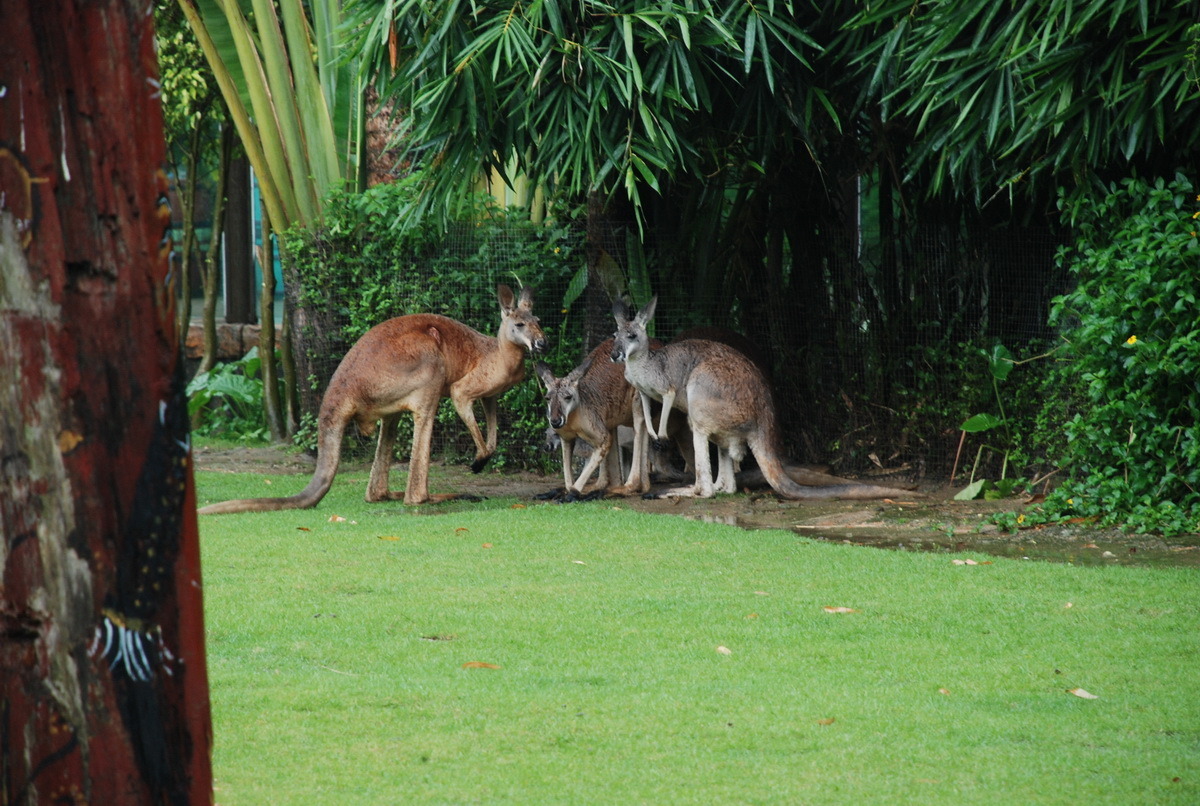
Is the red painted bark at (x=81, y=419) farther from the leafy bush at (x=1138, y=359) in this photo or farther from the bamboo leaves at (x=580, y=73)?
the leafy bush at (x=1138, y=359)

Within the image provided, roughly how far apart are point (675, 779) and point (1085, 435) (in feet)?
15.5

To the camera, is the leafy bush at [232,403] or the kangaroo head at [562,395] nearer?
the kangaroo head at [562,395]

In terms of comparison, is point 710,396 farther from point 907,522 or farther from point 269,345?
point 269,345

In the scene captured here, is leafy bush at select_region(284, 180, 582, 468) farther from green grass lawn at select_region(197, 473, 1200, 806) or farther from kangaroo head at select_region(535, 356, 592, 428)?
green grass lawn at select_region(197, 473, 1200, 806)

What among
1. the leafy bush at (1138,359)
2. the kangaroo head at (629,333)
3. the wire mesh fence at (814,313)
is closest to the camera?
the leafy bush at (1138,359)

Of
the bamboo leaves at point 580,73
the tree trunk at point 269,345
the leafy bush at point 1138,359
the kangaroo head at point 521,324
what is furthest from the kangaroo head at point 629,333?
the tree trunk at point 269,345

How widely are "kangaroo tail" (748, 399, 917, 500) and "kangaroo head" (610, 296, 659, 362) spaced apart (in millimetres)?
932

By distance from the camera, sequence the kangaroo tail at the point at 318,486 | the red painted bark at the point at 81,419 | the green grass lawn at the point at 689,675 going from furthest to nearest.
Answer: the kangaroo tail at the point at 318,486, the green grass lawn at the point at 689,675, the red painted bark at the point at 81,419

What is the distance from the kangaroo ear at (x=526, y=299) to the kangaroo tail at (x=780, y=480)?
5.55ft

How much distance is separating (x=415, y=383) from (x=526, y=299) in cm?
98

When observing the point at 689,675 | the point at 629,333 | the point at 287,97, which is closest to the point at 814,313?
the point at 629,333

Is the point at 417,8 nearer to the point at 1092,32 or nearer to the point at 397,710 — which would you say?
the point at 1092,32

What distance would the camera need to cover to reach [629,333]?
345 inches

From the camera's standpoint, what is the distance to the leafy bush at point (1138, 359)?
664 cm
